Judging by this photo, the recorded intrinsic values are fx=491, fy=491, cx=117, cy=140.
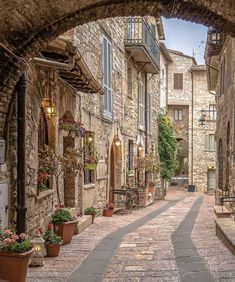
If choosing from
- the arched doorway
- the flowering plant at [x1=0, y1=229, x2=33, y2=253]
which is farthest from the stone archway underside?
the arched doorway

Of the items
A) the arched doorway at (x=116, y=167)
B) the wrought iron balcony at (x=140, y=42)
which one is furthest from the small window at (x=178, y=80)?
the arched doorway at (x=116, y=167)

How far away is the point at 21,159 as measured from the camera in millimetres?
6566

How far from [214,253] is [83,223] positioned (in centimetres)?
337

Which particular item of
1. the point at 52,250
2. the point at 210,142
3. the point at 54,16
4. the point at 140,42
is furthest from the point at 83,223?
the point at 210,142

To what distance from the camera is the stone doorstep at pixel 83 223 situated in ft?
32.8

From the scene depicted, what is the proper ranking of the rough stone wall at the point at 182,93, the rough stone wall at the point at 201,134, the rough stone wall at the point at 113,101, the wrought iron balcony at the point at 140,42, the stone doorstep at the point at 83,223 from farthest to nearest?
the rough stone wall at the point at 182,93, the rough stone wall at the point at 201,134, the wrought iron balcony at the point at 140,42, the rough stone wall at the point at 113,101, the stone doorstep at the point at 83,223

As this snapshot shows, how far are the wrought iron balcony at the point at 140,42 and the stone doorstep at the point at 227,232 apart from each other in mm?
8792

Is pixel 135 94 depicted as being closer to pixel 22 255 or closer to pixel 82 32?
pixel 82 32

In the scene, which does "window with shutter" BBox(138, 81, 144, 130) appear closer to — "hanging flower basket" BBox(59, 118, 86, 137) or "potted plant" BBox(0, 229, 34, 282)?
"hanging flower basket" BBox(59, 118, 86, 137)

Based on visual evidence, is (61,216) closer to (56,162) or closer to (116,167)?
(56,162)

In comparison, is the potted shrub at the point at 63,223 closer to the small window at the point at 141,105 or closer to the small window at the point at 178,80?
the small window at the point at 141,105

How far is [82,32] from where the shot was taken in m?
11.5

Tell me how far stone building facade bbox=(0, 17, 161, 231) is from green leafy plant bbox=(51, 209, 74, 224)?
0.47 ft

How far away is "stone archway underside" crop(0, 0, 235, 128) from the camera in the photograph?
5684 millimetres
